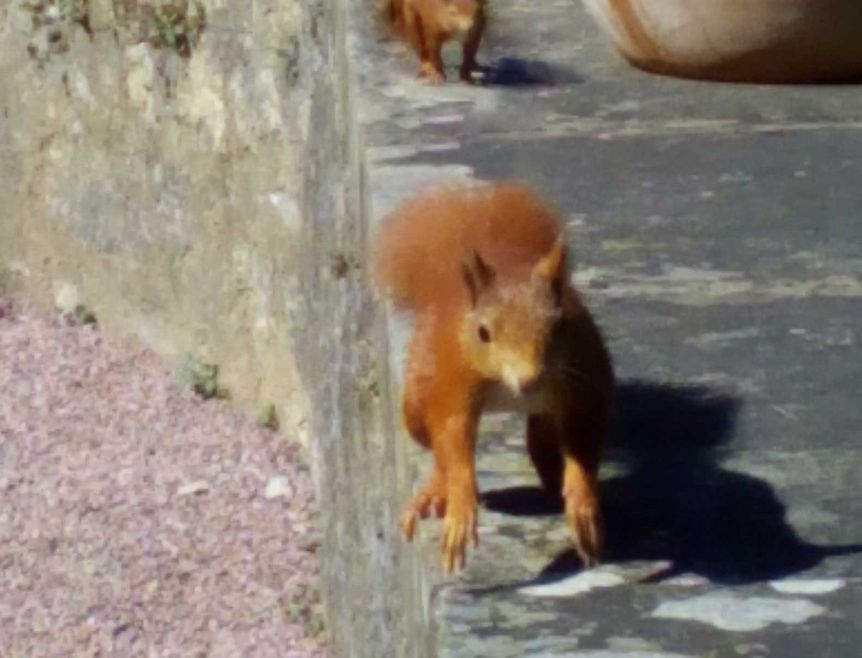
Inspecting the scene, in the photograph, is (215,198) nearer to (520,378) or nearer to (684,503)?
(684,503)

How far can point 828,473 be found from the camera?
2.30 m

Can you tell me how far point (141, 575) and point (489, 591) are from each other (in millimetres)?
3110

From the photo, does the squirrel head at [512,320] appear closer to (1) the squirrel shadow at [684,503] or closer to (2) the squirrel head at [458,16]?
(1) the squirrel shadow at [684,503]

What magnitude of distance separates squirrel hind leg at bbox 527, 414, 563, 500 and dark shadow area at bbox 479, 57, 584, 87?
1.66 metres

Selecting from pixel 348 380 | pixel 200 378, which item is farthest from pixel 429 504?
pixel 200 378

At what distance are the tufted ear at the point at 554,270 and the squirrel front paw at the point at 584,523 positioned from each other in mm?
190

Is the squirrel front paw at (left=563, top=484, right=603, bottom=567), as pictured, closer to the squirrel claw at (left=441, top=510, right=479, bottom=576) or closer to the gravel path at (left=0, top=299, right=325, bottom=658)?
the squirrel claw at (left=441, top=510, right=479, bottom=576)

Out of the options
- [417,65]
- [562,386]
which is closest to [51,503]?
[417,65]

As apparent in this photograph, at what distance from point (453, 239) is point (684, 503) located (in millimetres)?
359

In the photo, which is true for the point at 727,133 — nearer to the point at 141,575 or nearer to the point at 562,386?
the point at 562,386

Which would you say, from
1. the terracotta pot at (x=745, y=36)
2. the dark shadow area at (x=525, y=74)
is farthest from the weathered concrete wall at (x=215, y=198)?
the terracotta pot at (x=745, y=36)

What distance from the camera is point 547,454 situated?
2.22m

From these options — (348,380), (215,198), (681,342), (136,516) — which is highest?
A: (681,342)

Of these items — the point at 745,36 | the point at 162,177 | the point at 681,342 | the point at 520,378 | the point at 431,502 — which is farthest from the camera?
the point at 162,177
